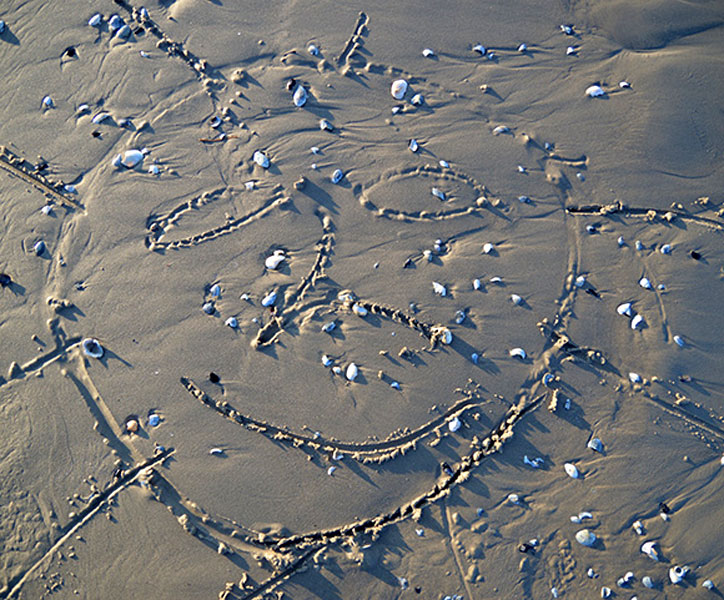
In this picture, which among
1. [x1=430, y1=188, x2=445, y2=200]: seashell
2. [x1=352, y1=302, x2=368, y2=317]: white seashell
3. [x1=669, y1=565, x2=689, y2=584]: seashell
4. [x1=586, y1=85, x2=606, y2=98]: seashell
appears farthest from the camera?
[x1=586, y1=85, x2=606, y2=98]: seashell

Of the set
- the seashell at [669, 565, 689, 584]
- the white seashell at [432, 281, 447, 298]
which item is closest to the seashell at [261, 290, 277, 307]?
the white seashell at [432, 281, 447, 298]

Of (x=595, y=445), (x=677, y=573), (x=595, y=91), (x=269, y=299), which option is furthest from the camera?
(x=595, y=91)

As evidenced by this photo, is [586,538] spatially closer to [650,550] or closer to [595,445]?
[650,550]

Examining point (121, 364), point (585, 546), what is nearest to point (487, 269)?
point (585, 546)

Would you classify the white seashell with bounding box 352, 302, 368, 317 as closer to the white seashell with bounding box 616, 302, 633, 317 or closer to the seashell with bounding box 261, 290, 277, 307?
the seashell with bounding box 261, 290, 277, 307

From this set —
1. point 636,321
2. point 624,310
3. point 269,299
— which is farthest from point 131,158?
point 636,321

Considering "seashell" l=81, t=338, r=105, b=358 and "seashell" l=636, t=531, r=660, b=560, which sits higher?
"seashell" l=81, t=338, r=105, b=358
